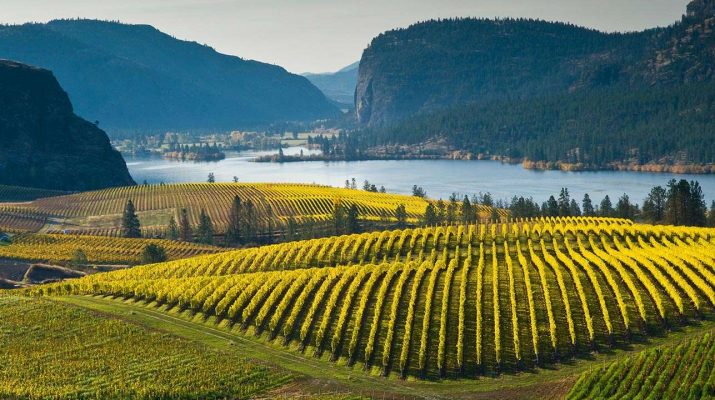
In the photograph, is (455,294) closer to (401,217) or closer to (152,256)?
(152,256)

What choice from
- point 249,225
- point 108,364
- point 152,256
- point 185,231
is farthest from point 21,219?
point 108,364

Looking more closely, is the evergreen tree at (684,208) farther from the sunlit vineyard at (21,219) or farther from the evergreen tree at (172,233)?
the sunlit vineyard at (21,219)

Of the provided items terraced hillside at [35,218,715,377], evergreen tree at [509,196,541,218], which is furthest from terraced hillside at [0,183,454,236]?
terraced hillside at [35,218,715,377]

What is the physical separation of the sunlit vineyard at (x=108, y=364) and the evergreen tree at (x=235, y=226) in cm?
8369

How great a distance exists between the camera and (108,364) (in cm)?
6625

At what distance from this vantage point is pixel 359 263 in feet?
324

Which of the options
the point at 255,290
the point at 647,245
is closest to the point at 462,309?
the point at 255,290

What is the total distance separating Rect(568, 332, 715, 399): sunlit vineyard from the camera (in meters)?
57.8

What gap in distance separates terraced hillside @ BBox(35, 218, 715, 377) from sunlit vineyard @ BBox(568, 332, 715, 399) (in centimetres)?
517

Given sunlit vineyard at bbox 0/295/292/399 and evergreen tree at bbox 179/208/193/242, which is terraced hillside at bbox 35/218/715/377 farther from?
evergreen tree at bbox 179/208/193/242

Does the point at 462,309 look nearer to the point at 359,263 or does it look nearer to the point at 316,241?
the point at 359,263

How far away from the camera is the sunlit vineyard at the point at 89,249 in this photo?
131 metres

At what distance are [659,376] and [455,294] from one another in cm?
2195

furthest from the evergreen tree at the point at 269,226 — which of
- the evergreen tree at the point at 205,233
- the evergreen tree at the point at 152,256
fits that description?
the evergreen tree at the point at 152,256
